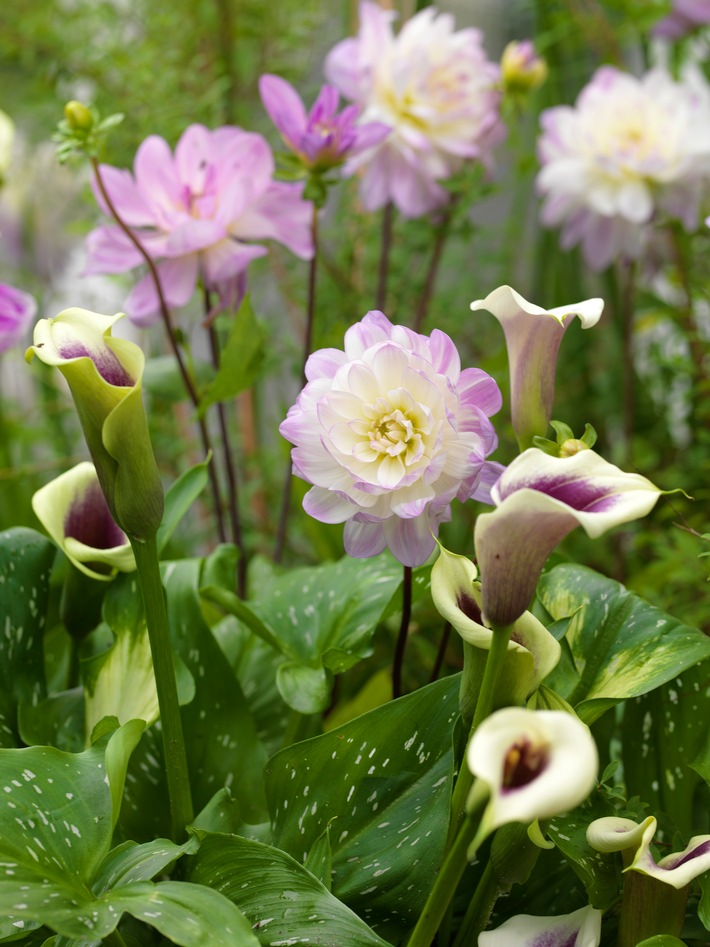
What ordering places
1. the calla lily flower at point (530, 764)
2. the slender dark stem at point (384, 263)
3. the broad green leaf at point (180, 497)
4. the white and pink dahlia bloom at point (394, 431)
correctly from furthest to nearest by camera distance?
the slender dark stem at point (384, 263)
the broad green leaf at point (180, 497)
the white and pink dahlia bloom at point (394, 431)
the calla lily flower at point (530, 764)

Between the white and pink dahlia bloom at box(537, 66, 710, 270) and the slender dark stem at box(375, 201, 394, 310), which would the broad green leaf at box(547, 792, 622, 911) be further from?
the white and pink dahlia bloom at box(537, 66, 710, 270)

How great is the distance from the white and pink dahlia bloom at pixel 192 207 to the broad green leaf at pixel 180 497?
0.32 ft

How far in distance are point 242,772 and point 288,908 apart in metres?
0.11

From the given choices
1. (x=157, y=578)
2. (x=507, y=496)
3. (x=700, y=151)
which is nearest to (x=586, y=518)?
(x=507, y=496)

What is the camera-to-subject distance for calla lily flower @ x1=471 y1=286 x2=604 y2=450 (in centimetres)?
25

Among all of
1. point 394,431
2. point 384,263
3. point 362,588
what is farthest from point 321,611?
point 384,263

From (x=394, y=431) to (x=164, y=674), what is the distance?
10 cm

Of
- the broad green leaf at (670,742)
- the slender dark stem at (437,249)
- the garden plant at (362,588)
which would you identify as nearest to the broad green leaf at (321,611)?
the garden plant at (362,588)

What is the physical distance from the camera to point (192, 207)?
427 mm

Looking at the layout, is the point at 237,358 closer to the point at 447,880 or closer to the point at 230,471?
the point at 230,471

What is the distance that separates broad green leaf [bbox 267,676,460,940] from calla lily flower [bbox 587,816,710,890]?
5 cm

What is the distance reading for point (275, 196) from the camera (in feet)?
1.42

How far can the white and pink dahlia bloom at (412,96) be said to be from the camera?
0.53 metres

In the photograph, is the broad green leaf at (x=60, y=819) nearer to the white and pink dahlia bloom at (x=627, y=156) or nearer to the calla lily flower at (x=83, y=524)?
the calla lily flower at (x=83, y=524)
